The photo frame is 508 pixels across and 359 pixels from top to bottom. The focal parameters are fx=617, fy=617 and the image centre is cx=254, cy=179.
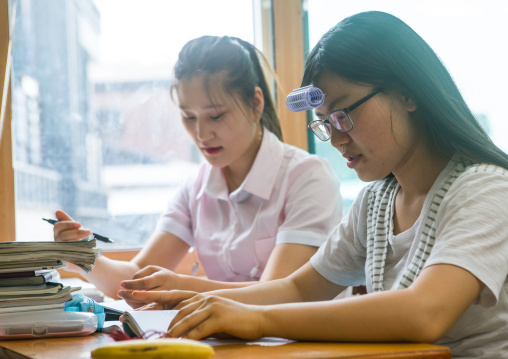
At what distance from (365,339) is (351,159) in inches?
16.5

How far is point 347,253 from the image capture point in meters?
1.29

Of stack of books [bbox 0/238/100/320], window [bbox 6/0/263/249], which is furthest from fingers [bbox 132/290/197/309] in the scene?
window [bbox 6/0/263/249]

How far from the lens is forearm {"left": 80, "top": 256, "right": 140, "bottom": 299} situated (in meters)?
1.80

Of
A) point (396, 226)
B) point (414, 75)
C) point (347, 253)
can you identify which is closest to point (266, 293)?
point (347, 253)

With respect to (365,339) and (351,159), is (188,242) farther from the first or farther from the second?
(365,339)

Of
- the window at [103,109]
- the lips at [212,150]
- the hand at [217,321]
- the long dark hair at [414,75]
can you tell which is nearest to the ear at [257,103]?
the lips at [212,150]

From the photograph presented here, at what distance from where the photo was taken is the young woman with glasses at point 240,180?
5.61ft

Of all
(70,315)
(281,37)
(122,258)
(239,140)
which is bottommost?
(122,258)

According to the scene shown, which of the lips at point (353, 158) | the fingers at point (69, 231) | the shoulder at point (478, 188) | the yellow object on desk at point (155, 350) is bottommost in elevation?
Result: the fingers at point (69, 231)

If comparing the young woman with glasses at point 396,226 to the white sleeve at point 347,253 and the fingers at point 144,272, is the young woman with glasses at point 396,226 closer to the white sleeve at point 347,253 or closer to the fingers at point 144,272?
the white sleeve at point 347,253

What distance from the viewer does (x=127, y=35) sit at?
7.68ft

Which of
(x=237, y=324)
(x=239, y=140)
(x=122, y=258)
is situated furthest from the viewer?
(x=122, y=258)

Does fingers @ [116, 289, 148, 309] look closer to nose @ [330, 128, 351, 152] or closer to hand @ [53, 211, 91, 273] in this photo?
hand @ [53, 211, 91, 273]

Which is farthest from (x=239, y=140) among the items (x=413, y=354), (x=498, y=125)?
(x=413, y=354)
